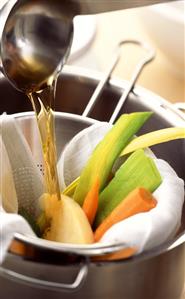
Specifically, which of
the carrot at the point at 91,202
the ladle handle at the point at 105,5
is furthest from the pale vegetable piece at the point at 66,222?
the ladle handle at the point at 105,5

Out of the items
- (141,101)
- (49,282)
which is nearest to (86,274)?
(49,282)

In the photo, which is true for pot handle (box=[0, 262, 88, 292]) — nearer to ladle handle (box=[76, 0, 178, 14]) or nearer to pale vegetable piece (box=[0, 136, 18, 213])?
pale vegetable piece (box=[0, 136, 18, 213])

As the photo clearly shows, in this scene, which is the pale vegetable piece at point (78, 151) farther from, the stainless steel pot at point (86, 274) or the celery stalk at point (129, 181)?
the stainless steel pot at point (86, 274)

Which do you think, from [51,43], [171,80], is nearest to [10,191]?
[51,43]

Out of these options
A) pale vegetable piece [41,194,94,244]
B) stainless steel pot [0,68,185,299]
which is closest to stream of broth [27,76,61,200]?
pale vegetable piece [41,194,94,244]

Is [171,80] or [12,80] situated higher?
[12,80]

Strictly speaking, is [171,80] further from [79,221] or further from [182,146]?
[79,221]

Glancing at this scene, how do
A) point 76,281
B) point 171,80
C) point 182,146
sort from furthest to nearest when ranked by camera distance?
point 171,80, point 182,146, point 76,281
